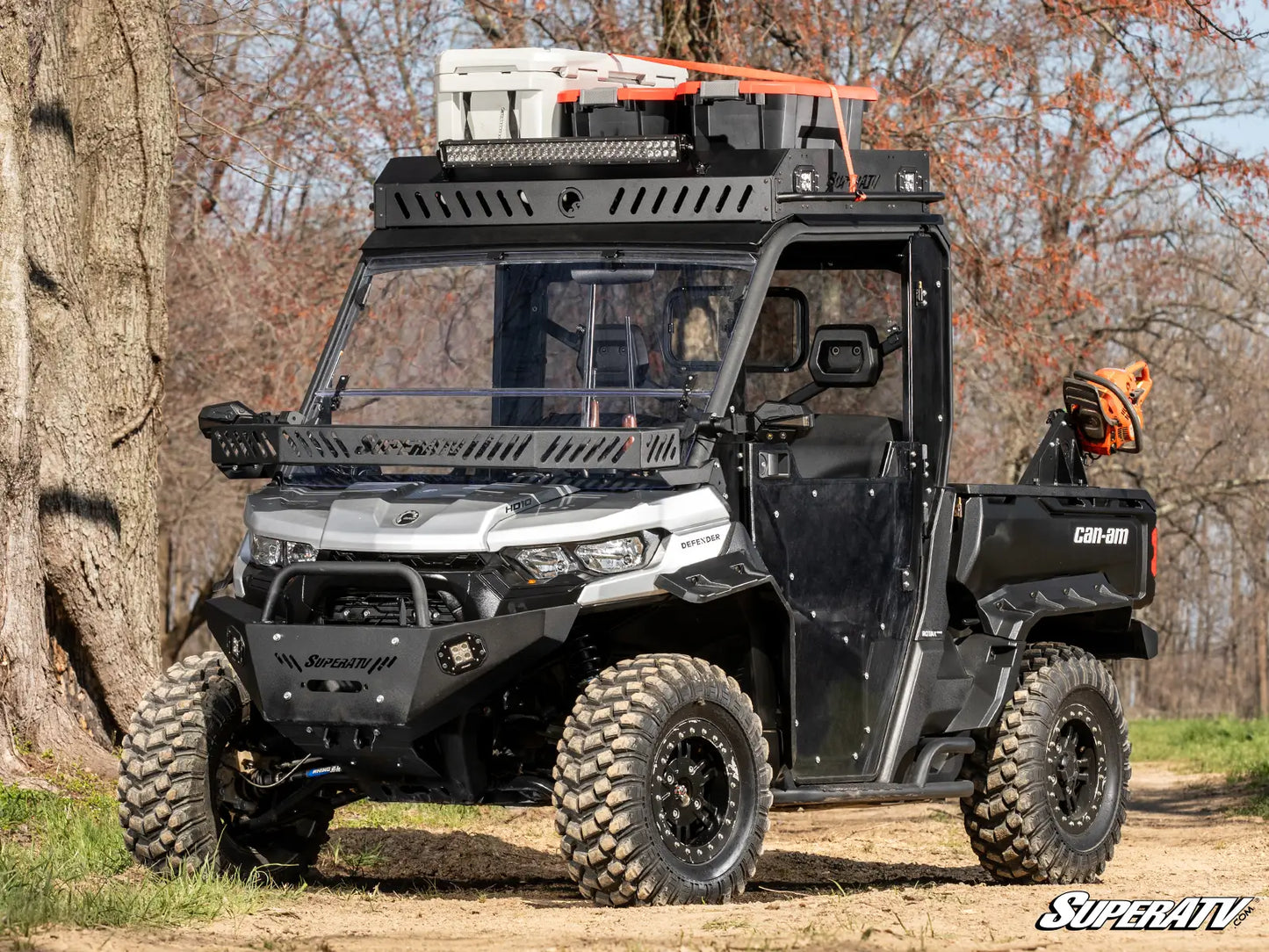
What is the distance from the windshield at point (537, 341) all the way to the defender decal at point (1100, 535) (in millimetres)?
2308

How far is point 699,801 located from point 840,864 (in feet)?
9.96

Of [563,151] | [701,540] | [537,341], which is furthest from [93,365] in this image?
[701,540]

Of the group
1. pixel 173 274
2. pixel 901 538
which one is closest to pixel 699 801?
pixel 901 538

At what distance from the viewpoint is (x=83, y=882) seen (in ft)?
21.7

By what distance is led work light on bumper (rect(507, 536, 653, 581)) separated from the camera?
20.6ft

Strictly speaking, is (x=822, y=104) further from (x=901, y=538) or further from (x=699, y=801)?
(x=699, y=801)

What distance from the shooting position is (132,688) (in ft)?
33.5

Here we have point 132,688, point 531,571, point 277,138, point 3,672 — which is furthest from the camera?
point 277,138

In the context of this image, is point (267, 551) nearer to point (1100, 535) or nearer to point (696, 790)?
point (696, 790)

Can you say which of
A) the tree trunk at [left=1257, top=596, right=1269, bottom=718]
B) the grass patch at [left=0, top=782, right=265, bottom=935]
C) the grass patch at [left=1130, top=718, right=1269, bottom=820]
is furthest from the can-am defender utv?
the tree trunk at [left=1257, top=596, right=1269, bottom=718]

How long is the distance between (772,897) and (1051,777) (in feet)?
4.67

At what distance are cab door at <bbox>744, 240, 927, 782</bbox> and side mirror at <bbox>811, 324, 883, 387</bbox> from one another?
0.07m

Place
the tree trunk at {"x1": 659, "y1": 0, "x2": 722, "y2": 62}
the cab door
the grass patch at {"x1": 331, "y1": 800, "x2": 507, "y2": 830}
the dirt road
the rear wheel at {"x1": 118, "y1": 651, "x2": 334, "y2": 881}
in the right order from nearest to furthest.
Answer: the dirt road, the rear wheel at {"x1": 118, "y1": 651, "x2": 334, "y2": 881}, the cab door, the grass patch at {"x1": 331, "y1": 800, "x2": 507, "y2": 830}, the tree trunk at {"x1": 659, "y1": 0, "x2": 722, "y2": 62}

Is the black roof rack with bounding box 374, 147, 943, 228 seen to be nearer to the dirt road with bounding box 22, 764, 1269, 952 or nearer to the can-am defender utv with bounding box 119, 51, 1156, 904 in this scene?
the can-am defender utv with bounding box 119, 51, 1156, 904
